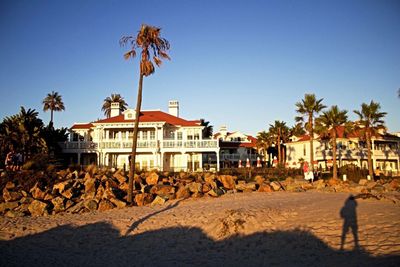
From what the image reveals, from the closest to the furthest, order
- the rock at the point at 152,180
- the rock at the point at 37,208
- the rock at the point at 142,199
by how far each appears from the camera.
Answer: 1. the rock at the point at 37,208
2. the rock at the point at 142,199
3. the rock at the point at 152,180

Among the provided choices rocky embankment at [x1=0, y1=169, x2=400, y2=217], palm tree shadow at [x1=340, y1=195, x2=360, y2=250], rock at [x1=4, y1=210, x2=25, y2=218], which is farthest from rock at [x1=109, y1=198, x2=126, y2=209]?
palm tree shadow at [x1=340, y1=195, x2=360, y2=250]

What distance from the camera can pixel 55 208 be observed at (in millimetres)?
18312

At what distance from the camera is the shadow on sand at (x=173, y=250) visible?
9.41m

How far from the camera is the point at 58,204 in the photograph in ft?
60.6

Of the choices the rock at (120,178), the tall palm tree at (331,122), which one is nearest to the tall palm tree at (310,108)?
the tall palm tree at (331,122)

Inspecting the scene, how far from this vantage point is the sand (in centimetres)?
964

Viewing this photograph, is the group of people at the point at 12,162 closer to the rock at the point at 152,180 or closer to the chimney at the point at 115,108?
the rock at the point at 152,180

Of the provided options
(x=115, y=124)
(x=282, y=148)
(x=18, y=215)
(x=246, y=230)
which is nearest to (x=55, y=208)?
(x=18, y=215)

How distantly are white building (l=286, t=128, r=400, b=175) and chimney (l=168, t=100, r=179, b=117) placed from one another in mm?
18425

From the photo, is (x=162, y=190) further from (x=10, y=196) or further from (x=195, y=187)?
(x=10, y=196)

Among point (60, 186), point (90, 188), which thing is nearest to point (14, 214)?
point (60, 186)

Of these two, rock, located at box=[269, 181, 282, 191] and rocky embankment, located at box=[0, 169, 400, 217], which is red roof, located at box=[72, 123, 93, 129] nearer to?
rocky embankment, located at box=[0, 169, 400, 217]

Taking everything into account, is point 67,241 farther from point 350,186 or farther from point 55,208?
point 350,186

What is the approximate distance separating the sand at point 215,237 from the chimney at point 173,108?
29.0 meters
